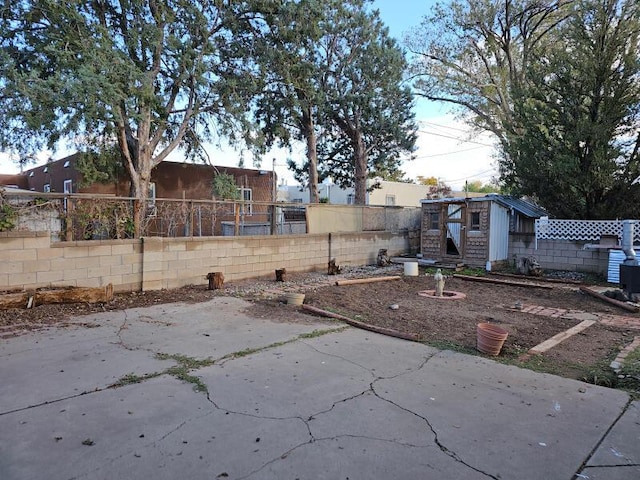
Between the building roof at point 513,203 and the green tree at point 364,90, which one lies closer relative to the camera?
the building roof at point 513,203

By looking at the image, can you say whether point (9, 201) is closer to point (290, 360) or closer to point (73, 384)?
point (73, 384)

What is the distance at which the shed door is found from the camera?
12.7 meters

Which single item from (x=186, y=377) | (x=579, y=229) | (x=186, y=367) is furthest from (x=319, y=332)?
(x=579, y=229)

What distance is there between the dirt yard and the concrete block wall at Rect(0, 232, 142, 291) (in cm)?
47

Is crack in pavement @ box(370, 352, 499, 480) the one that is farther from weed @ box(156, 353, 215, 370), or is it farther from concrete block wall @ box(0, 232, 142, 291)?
concrete block wall @ box(0, 232, 142, 291)

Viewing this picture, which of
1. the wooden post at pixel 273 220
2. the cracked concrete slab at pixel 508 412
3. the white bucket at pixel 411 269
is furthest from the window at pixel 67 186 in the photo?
the cracked concrete slab at pixel 508 412

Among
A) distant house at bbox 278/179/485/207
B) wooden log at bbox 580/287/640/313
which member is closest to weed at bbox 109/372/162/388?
wooden log at bbox 580/287/640/313

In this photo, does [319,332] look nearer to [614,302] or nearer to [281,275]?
[281,275]

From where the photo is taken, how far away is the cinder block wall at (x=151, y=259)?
6.50 m

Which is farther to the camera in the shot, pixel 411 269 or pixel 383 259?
pixel 383 259

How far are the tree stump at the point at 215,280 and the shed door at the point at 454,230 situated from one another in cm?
773

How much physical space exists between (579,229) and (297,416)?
11.1m

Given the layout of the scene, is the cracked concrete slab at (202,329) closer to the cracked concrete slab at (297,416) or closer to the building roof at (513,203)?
the cracked concrete slab at (297,416)

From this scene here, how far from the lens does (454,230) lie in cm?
1316
